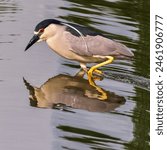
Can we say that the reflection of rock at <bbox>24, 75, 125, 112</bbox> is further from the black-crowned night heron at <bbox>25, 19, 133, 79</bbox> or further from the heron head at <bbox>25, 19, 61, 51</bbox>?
the heron head at <bbox>25, 19, 61, 51</bbox>

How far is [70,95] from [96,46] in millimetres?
795

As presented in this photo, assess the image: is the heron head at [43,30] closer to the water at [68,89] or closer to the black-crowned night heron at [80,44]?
the black-crowned night heron at [80,44]

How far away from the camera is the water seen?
8.70 m

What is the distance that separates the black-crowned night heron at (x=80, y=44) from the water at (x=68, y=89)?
0.88 ft

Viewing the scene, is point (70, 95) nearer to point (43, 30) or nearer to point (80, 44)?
point (80, 44)

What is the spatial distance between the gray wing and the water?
0.36 m

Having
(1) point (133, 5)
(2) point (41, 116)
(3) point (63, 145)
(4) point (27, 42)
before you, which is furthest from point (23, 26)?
(3) point (63, 145)

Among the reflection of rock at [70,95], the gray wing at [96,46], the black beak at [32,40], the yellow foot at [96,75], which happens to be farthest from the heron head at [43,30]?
the yellow foot at [96,75]

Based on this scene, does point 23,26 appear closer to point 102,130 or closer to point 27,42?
point 27,42

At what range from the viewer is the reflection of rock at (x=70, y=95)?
9594 mm

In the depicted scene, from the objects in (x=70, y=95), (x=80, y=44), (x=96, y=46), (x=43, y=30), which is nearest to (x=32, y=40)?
(x=43, y=30)

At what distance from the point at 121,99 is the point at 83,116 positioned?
798mm

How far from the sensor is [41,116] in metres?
9.16

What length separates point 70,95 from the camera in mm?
9906
